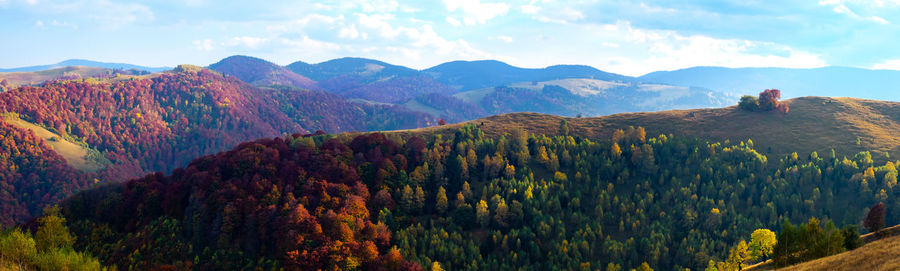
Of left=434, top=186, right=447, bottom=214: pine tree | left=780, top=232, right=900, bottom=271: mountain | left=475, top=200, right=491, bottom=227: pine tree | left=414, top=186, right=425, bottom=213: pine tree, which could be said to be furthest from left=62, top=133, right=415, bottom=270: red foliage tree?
left=780, top=232, right=900, bottom=271: mountain

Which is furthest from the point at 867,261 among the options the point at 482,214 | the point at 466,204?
the point at 466,204

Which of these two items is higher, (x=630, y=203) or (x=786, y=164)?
(x=786, y=164)


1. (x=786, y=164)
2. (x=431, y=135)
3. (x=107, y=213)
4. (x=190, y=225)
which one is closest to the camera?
(x=190, y=225)

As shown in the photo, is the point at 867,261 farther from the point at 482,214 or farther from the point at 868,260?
the point at 482,214

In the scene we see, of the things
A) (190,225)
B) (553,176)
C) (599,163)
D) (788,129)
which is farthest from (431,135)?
(788,129)

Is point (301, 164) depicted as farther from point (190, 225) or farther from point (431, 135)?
point (431, 135)

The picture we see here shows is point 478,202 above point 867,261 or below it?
below
